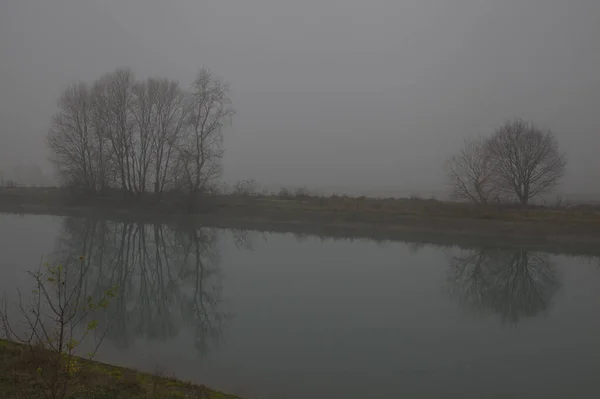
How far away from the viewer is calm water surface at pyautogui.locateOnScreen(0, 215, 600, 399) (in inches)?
236

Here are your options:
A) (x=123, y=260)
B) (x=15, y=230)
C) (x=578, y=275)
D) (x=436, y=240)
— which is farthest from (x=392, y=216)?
(x=15, y=230)

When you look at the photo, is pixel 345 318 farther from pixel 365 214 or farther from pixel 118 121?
pixel 118 121

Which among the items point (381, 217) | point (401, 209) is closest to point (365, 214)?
point (381, 217)

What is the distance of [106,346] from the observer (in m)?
6.76

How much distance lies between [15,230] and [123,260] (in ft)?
35.5

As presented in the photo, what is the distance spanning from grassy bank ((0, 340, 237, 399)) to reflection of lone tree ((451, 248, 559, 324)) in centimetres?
740

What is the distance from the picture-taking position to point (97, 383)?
4656 mm

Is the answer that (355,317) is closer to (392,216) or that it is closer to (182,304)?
(182,304)

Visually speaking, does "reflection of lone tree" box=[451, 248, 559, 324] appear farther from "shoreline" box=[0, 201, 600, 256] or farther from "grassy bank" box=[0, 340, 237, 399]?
"grassy bank" box=[0, 340, 237, 399]

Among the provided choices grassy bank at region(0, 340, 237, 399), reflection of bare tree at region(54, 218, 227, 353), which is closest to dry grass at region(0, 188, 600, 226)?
reflection of bare tree at region(54, 218, 227, 353)

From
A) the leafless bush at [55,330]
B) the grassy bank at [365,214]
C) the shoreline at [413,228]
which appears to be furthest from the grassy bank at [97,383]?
the grassy bank at [365,214]

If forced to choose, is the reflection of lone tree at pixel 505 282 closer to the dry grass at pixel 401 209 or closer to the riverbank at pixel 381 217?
the riverbank at pixel 381 217

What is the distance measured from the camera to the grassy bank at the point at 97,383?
14.1ft

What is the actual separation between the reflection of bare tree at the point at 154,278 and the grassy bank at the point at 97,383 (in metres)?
1.76
